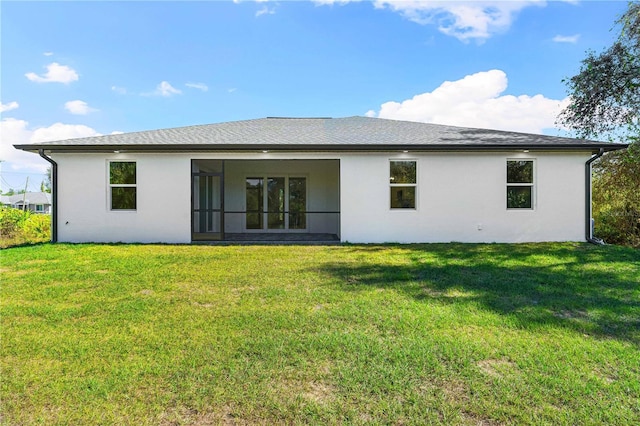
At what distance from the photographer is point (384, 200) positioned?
9.88 metres

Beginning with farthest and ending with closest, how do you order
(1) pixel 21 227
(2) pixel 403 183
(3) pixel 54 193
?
(1) pixel 21 227 < (2) pixel 403 183 < (3) pixel 54 193

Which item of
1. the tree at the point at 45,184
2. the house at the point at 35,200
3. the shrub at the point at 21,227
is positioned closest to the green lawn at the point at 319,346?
the shrub at the point at 21,227

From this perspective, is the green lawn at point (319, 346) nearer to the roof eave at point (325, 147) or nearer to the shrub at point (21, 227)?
the roof eave at point (325, 147)

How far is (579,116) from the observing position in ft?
44.9

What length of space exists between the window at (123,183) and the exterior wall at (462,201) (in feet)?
20.1

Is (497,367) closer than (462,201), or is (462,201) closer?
(497,367)

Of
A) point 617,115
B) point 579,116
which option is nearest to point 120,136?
point 579,116

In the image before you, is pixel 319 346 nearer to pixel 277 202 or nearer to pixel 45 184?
pixel 277 202

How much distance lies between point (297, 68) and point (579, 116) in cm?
1224

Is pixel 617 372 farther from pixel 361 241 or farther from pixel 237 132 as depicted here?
pixel 237 132

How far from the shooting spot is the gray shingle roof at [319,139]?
9.52 meters

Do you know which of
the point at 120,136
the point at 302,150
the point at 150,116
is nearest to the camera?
the point at 302,150

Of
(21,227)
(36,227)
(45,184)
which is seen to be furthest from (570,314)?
(45,184)

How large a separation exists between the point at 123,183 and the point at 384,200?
7.62 meters
